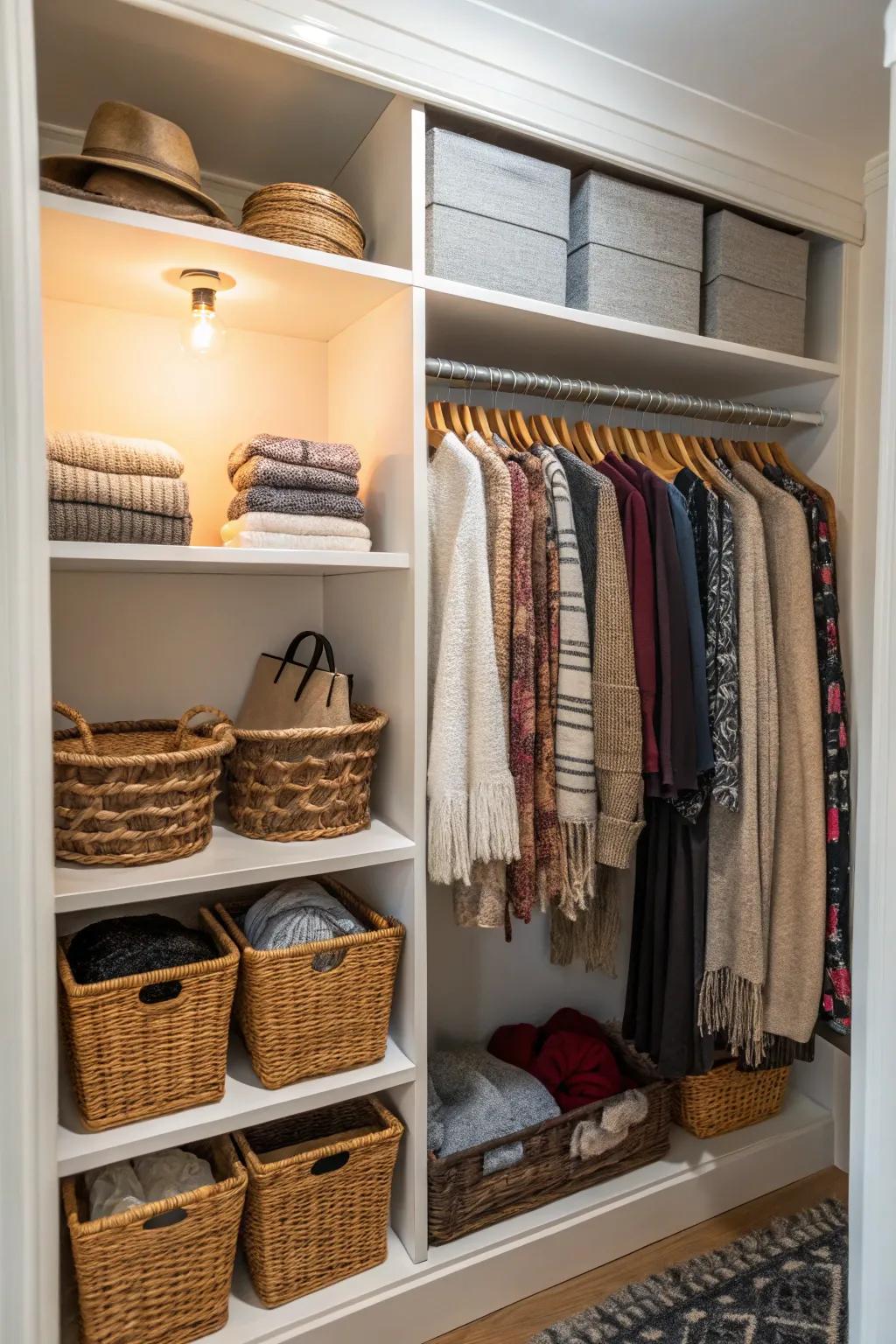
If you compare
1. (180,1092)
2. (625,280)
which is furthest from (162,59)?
(180,1092)

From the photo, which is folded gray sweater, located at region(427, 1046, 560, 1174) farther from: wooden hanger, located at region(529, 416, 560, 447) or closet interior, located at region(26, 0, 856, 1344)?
wooden hanger, located at region(529, 416, 560, 447)

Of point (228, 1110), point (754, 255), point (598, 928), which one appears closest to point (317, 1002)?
point (228, 1110)

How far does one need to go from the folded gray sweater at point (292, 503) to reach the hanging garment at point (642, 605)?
507 millimetres

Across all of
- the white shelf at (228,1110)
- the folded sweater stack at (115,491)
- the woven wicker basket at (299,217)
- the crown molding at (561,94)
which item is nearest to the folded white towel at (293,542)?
the folded sweater stack at (115,491)

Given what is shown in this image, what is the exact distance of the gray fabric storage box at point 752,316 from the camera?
1.82 metres

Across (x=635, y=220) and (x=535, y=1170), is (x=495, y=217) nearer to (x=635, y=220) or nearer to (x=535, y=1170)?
(x=635, y=220)

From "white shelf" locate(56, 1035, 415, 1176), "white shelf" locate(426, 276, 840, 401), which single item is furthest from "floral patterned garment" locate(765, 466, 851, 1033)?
"white shelf" locate(56, 1035, 415, 1176)

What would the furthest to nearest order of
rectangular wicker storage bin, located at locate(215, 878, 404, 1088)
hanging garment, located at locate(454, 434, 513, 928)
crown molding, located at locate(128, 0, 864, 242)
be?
hanging garment, located at locate(454, 434, 513, 928)
rectangular wicker storage bin, located at locate(215, 878, 404, 1088)
crown molding, located at locate(128, 0, 864, 242)

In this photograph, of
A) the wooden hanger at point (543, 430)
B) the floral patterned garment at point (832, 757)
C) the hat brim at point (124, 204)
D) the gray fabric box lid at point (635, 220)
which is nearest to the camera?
the hat brim at point (124, 204)

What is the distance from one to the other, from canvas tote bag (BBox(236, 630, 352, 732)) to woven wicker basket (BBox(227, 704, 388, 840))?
0.17ft

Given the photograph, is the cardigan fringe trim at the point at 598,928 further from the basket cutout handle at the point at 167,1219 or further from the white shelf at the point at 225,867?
the basket cutout handle at the point at 167,1219

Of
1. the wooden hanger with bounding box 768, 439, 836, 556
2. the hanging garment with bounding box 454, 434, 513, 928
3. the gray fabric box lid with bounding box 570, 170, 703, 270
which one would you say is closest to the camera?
the hanging garment with bounding box 454, 434, 513, 928

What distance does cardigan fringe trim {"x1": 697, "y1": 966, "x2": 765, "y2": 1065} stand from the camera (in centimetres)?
177

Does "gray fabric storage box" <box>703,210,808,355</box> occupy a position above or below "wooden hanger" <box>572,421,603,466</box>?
above
